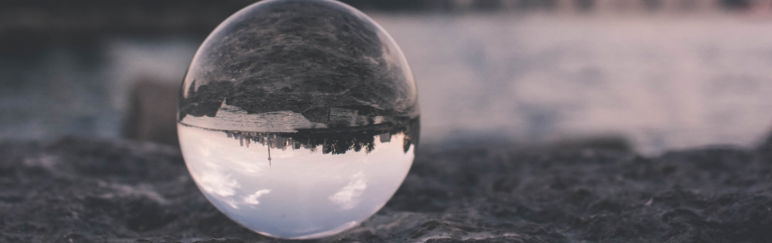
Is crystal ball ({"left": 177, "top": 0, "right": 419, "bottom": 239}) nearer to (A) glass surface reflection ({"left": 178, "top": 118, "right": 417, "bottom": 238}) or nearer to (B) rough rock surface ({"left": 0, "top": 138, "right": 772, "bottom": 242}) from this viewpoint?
(A) glass surface reflection ({"left": 178, "top": 118, "right": 417, "bottom": 238})

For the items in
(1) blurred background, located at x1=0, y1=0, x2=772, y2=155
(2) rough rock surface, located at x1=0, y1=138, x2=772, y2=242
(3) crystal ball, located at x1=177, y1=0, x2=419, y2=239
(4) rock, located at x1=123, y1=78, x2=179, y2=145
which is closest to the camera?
(3) crystal ball, located at x1=177, y1=0, x2=419, y2=239

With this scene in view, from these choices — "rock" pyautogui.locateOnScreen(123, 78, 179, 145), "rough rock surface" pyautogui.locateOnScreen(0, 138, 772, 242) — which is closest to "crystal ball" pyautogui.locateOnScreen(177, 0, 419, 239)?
"rough rock surface" pyautogui.locateOnScreen(0, 138, 772, 242)

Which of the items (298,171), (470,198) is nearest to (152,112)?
(470,198)

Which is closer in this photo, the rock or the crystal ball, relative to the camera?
the crystal ball

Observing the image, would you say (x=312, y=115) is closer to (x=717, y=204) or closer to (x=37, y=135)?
(x=717, y=204)

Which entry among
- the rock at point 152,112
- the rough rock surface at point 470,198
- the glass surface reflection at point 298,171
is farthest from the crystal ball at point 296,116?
the rock at point 152,112

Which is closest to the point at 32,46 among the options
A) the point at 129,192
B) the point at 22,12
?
the point at 22,12

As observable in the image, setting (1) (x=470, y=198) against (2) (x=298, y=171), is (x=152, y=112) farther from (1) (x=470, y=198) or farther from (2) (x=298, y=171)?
(2) (x=298, y=171)
